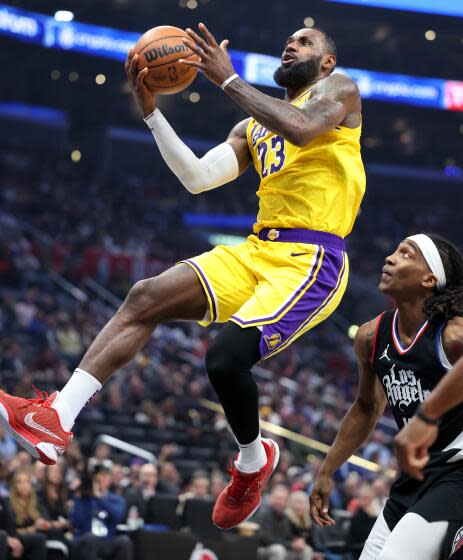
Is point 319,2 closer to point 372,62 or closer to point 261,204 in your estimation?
point 372,62

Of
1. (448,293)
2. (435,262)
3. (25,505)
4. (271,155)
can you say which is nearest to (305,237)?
(271,155)

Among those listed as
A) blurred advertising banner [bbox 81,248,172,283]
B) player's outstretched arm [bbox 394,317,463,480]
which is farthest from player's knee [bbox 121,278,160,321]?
blurred advertising banner [bbox 81,248,172,283]

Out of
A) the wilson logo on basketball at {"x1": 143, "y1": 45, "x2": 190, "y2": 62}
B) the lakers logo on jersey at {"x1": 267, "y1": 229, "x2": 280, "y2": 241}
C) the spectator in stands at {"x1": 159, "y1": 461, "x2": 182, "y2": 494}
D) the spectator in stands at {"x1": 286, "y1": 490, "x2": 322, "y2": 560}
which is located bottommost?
the spectator in stands at {"x1": 159, "y1": 461, "x2": 182, "y2": 494}

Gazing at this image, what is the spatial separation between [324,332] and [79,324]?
8587mm

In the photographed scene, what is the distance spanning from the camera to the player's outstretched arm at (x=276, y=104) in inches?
188

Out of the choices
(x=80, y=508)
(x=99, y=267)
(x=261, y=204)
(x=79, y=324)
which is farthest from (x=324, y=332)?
(x=261, y=204)

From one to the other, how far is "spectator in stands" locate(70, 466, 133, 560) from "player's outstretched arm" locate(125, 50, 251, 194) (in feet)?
14.8

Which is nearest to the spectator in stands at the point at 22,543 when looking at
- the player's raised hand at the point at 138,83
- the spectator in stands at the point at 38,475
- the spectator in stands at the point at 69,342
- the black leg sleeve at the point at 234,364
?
the spectator in stands at the point at 38,475

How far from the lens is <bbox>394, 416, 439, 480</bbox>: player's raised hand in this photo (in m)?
3.41

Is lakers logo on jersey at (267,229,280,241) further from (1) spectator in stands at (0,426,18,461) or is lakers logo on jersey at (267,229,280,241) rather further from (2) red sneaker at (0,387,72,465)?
(1) spectator in stands at (0,426,18,461)

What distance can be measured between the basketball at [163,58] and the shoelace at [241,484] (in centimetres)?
204

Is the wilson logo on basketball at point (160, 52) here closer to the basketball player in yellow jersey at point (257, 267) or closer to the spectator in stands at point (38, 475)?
the basketball player in yellow jersey at point (257, 267)

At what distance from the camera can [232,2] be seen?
2673 centimetres

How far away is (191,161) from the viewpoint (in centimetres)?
539
